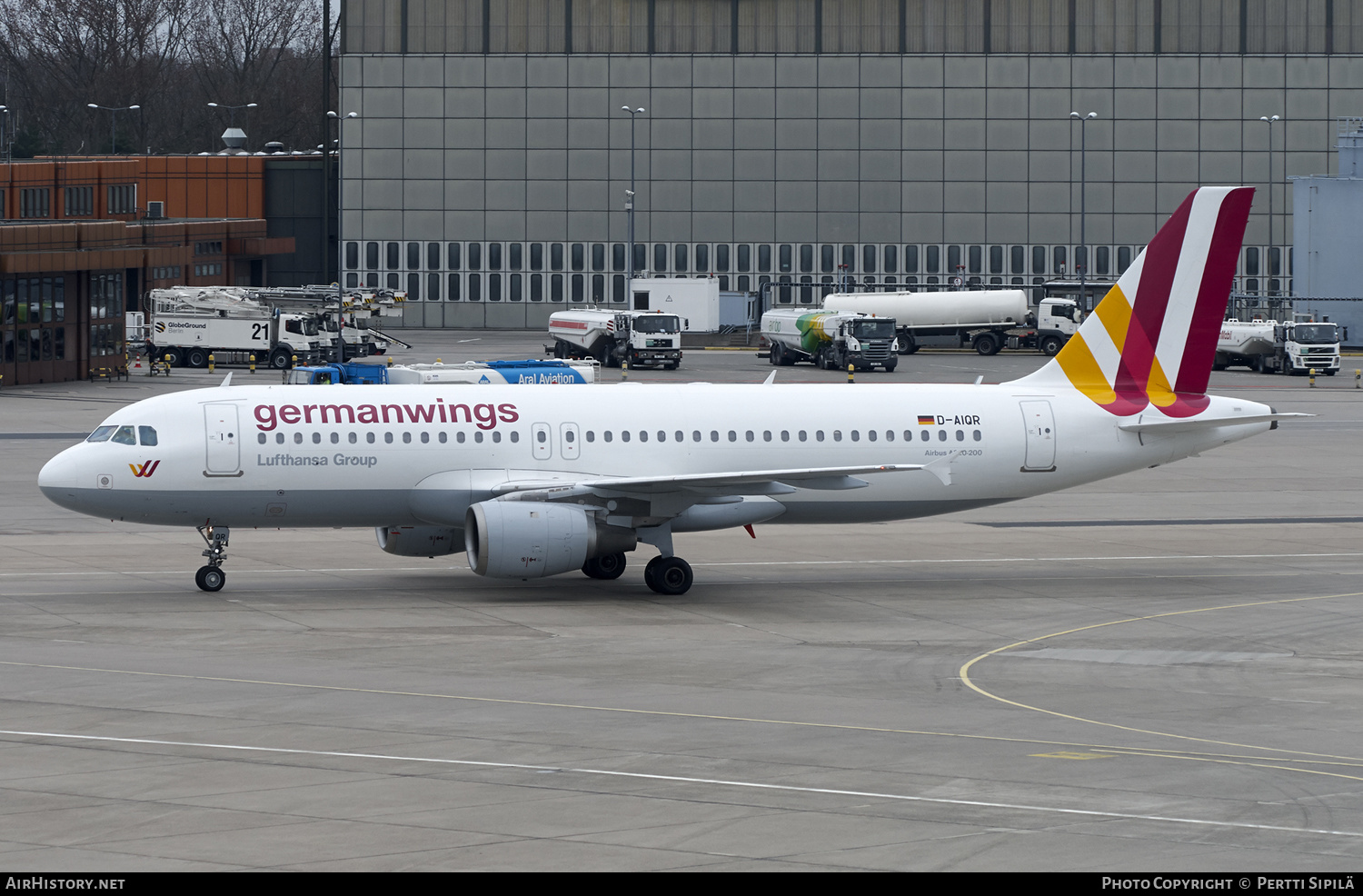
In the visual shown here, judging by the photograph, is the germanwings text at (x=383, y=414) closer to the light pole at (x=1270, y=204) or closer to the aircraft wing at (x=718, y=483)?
the aircraft wing at (x=718, y=483)

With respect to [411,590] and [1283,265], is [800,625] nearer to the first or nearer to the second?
[411,590]

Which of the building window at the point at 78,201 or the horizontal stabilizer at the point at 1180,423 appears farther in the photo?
the building window at the point at 78,201

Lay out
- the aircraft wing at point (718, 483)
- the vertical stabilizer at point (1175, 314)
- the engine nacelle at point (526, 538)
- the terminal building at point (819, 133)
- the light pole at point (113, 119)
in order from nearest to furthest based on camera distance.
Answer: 1. the engine nacelle at point (526, 538)
2. the aircraft wing at point (718, 483)
3. the vertical stabilizer at point (1175, 314)
4. the terminal building at point (819, 133)
5. the light pole at point (113, 119)

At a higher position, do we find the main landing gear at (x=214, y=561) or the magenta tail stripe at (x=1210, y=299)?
the magenta tail stripe at (x=1210, y=299)

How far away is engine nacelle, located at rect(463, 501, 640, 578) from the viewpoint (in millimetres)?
32594

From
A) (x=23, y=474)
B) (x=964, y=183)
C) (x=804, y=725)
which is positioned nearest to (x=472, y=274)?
(x=964, y=183)

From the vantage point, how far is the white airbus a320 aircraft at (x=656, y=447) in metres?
34.0

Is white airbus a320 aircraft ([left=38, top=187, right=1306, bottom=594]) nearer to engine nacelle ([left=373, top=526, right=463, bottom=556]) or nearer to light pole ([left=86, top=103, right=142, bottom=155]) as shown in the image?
engine nacelle ([left=373, top=526, right=463, bottom=556])

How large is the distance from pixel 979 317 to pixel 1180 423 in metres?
73.7

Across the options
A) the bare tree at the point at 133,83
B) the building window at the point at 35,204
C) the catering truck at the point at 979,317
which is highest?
the bare tree at the point at 133,83

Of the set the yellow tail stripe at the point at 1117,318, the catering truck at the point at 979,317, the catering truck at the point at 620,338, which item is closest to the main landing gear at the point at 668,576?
the yellow tail stripe at the point at 1117,318

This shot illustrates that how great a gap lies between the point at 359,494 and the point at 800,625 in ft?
29.6

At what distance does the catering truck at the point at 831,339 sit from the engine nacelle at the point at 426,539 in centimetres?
6218

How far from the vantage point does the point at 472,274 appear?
440 ft
